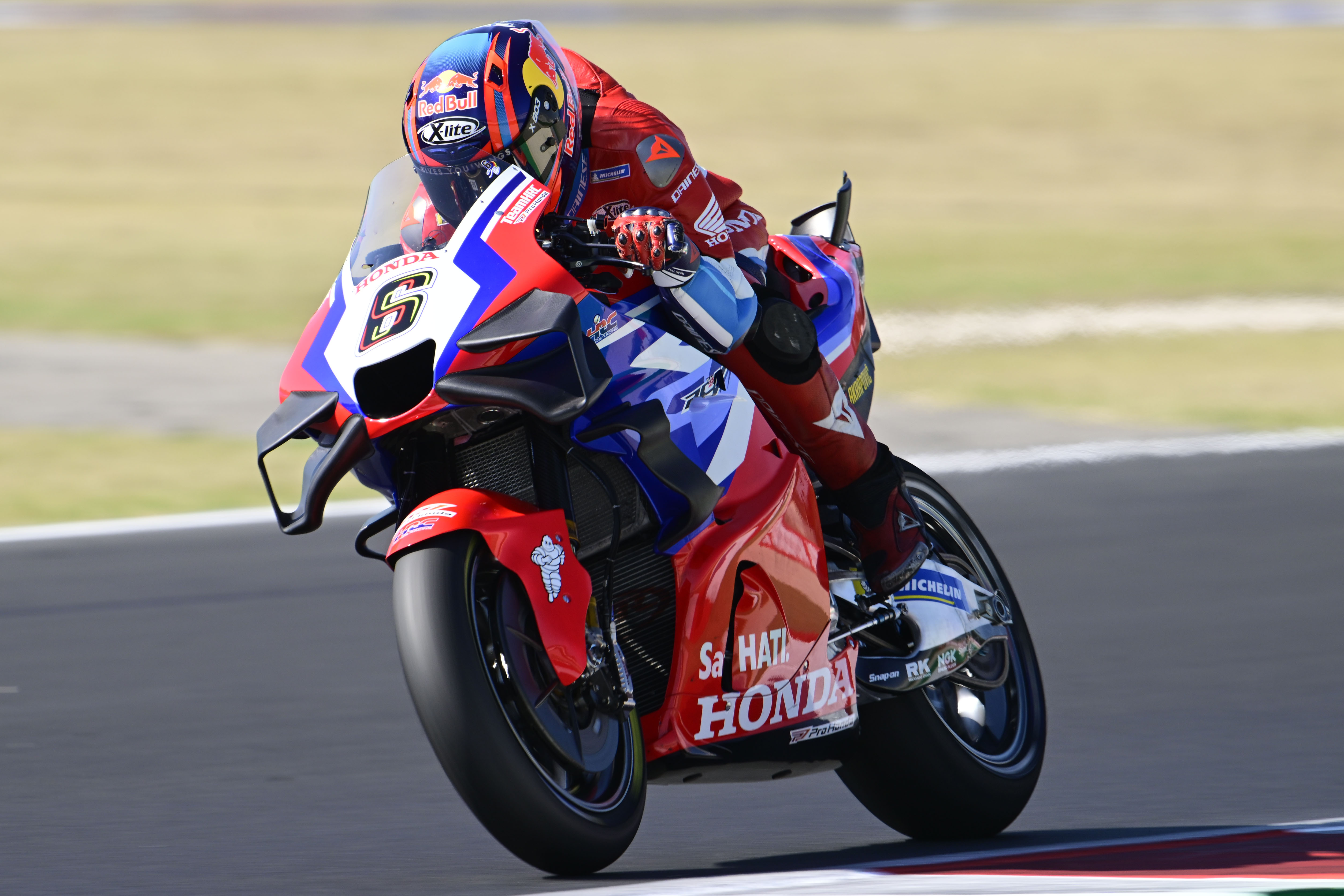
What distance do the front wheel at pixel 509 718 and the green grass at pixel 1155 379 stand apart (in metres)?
9.03

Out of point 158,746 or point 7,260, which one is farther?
point 7,260

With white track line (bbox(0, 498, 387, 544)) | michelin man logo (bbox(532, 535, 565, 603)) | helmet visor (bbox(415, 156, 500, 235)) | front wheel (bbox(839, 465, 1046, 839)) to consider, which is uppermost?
helmet visor (bbox(415, 156, 500, 235))

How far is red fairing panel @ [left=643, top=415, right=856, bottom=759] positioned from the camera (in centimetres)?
418

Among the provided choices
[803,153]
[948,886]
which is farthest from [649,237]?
[803,153]

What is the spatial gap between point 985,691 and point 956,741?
1.05ft

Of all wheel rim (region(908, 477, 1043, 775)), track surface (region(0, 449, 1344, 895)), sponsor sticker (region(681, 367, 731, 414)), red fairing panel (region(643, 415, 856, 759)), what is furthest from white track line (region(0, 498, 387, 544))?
sponsor sticker (region(681, 367, 731, 414))

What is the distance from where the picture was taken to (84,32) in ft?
137

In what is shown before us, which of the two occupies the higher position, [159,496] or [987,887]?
[987,887]

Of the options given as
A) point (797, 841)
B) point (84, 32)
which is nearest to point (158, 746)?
point (797, 841)

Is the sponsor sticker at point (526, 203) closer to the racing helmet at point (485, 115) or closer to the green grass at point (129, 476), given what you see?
the racing helmet at point (485, 115)

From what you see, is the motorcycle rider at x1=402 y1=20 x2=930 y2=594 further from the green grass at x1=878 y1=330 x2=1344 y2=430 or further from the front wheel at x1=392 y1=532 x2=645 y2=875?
the green grass at x1=878 y1=330 x2=1344 y2=430

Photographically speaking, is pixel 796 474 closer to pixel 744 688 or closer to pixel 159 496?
pixel 744 688

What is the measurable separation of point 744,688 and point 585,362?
2.69 feet

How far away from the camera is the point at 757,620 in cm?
429
